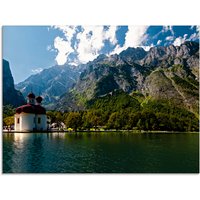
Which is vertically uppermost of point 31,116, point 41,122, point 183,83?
point 183,83

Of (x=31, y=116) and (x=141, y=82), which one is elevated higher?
(x=141, y=82)

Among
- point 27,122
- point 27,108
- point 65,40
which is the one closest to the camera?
point 65,40

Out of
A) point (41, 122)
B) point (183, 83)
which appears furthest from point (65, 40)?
point (183, 83)

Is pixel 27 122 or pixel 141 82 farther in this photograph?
pixel 141 82

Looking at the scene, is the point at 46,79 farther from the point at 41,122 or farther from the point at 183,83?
the point at 183,83

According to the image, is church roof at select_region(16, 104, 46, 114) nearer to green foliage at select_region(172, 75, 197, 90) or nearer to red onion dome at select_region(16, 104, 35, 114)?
red onion dome at select_region(16, 104, 35, 114)
